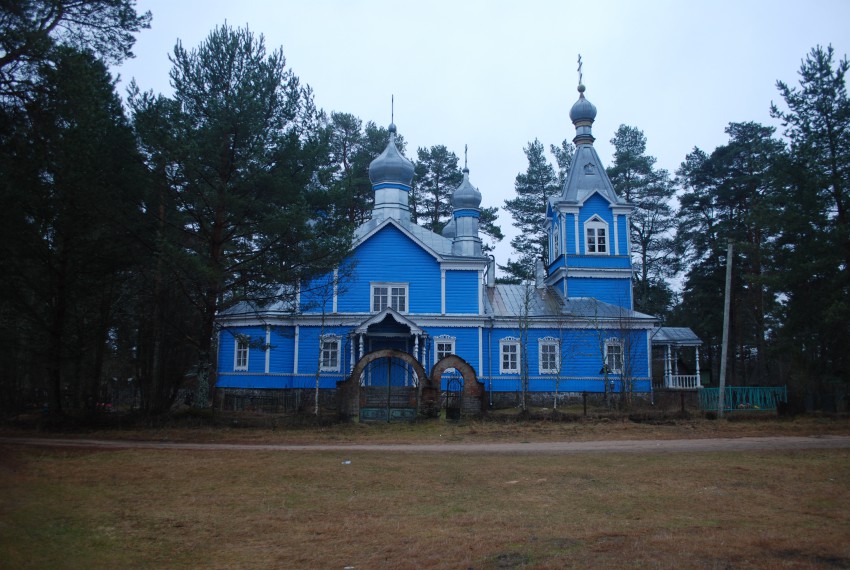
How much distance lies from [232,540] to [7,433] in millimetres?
13609

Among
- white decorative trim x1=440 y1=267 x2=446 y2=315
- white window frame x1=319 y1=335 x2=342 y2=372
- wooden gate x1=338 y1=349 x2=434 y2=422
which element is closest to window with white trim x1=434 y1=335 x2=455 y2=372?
white decorative trim x1=440 y1=267 x2=446 y2=315

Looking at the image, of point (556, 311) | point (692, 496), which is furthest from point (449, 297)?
point (692, 496)

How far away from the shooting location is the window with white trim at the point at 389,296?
3005 centimetres

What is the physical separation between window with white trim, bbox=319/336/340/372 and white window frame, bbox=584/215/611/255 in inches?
505

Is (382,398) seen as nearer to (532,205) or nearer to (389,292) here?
(389,292)

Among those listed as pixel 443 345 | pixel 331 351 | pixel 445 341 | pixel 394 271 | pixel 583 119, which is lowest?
pixel 331 351

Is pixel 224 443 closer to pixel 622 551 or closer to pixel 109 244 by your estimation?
pixel 109 244

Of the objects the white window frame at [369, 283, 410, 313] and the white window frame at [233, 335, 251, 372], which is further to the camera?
the white window frame at [369, 283, 410, 313]

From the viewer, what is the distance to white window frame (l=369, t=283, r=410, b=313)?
30031mm

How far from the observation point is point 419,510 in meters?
8.99

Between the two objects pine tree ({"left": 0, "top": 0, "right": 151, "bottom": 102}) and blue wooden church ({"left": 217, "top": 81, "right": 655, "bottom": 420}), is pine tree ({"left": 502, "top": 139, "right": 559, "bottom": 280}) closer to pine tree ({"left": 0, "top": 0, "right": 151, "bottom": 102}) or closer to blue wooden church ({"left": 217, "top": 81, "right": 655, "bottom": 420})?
blue wooden church ({"left": 217, "top": 81, "right": 655, "bottom": 420})

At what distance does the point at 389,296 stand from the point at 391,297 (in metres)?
0.10

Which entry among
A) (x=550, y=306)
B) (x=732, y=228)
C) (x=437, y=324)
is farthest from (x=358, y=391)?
(x=732, y=228)

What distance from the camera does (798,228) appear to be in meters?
23.6
